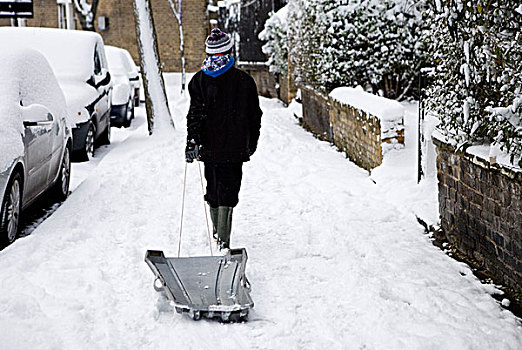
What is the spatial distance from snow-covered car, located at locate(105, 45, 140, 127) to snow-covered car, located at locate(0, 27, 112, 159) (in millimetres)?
2881

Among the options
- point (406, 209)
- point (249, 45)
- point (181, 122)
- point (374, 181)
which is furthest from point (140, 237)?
point (249, 45)

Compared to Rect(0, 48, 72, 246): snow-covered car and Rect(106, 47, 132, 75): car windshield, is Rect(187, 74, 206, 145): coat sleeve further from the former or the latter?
Rect(106, 47, 132, 75): car windshield

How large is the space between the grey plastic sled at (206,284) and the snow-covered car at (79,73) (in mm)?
6592

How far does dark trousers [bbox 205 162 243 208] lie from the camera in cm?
663

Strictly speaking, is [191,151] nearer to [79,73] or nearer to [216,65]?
[216,65]

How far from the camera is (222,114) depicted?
6.53 m

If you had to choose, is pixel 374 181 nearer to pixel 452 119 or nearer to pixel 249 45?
pixel 452 119

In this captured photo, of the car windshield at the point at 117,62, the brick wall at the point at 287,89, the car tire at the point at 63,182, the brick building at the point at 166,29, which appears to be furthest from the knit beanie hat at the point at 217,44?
the brick building at the point at 166,29

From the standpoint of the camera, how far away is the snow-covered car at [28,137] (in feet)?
22.9

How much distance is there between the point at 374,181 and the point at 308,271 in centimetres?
351

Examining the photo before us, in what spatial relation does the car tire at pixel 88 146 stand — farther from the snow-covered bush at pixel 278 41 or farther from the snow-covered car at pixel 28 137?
the snow-covered bush at pixel 278 41

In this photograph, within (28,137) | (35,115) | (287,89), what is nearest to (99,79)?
(35,115)

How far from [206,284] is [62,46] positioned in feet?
29.9

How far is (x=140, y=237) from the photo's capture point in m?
7.35
